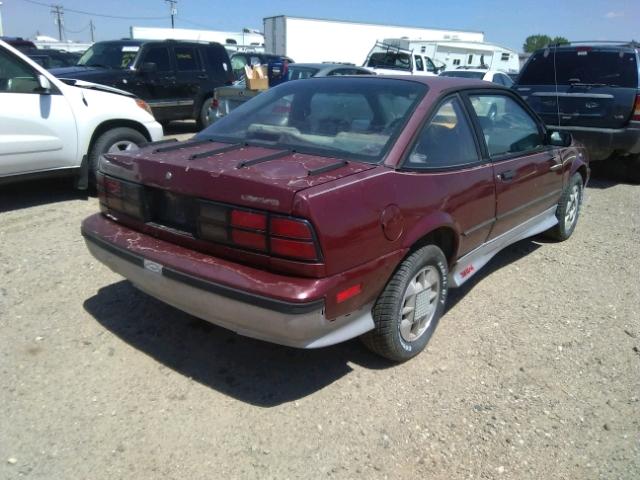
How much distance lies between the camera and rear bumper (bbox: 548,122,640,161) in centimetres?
700

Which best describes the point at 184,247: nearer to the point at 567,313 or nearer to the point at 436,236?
the point at 436,236

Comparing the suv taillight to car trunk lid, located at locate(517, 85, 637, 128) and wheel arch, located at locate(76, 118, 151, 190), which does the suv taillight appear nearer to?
car trunk lid, located at locate(517, 85, 637, 128)

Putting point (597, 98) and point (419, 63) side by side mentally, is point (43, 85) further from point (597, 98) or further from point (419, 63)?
point (419, 63)

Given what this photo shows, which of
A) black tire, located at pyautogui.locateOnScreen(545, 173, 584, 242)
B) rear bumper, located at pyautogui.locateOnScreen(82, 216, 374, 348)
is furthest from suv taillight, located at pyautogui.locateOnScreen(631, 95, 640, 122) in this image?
rear bumper, located at pyautogui.locateOnScreen(82, 216, 374, 348)

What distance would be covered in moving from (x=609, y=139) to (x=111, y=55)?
869 centimetres

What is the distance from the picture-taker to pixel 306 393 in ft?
9.12

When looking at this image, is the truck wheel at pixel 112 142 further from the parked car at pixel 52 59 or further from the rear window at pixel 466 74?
the rear window at pixel 466 74

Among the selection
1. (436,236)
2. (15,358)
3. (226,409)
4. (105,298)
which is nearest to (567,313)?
(436,236)

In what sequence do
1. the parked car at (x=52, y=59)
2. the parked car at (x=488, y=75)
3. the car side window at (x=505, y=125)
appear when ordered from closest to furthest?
1. the car side window at (x=505, y=125)
2. the parked car at (x=52, y=59)
3. the parked car at (x=488, y=75)

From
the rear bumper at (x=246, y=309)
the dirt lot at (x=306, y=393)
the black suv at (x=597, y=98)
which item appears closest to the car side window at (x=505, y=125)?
the dirt lot at (x=306, y=393)

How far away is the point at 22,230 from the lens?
16.0 feet

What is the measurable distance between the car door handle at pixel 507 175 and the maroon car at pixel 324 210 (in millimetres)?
14

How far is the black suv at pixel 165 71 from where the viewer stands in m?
9.41

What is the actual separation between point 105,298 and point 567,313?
10.6ft
